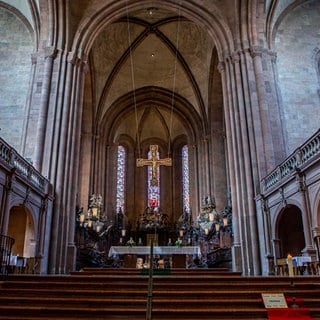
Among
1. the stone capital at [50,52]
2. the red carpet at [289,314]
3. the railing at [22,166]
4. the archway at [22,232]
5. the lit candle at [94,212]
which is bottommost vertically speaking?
the red carpet at [289,314]

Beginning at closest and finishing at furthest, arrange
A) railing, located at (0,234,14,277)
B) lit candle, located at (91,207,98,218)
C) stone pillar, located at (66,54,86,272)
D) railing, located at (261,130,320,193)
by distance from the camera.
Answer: railing, located at (0,234,14,277)
railing, located at (261,130,320,193)
stone pillar, located at (66,54,86,272)
lit candle, located at (91,207,98,218)

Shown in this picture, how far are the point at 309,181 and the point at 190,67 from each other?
1689 cm

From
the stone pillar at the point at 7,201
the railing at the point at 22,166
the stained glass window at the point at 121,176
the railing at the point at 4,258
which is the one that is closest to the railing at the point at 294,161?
the railing at the point at 4,258

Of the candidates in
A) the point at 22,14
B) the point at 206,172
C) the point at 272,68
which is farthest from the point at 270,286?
the point at 206,172

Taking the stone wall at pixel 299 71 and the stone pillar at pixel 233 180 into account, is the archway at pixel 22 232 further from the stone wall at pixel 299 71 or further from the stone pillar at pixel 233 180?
the stone wall at pixel 299 71

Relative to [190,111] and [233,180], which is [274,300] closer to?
[233,180]

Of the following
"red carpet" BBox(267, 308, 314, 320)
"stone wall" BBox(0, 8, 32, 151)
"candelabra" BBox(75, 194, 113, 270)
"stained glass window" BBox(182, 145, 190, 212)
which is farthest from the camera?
"stained glass window" BBox(182, 145, 190, 212)

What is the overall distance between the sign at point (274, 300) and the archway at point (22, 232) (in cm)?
901

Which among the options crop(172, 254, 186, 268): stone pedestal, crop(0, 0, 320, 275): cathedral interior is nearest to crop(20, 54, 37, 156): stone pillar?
crop(0, 0, 320, 275): cathedral interior

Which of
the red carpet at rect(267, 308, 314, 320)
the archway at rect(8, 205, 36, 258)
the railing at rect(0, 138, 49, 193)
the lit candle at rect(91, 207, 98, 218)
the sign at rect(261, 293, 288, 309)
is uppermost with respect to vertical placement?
the lit candle at rect(91, 207, 98, 218)

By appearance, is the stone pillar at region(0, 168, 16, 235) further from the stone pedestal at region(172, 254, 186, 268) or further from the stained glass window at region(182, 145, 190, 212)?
the stained glass window at region(182, 145, 190, 212)

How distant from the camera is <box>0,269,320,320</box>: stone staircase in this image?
17.4 feet

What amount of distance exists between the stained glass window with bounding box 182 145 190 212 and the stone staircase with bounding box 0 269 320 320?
22897mm

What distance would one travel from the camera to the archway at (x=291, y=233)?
14.2 m
